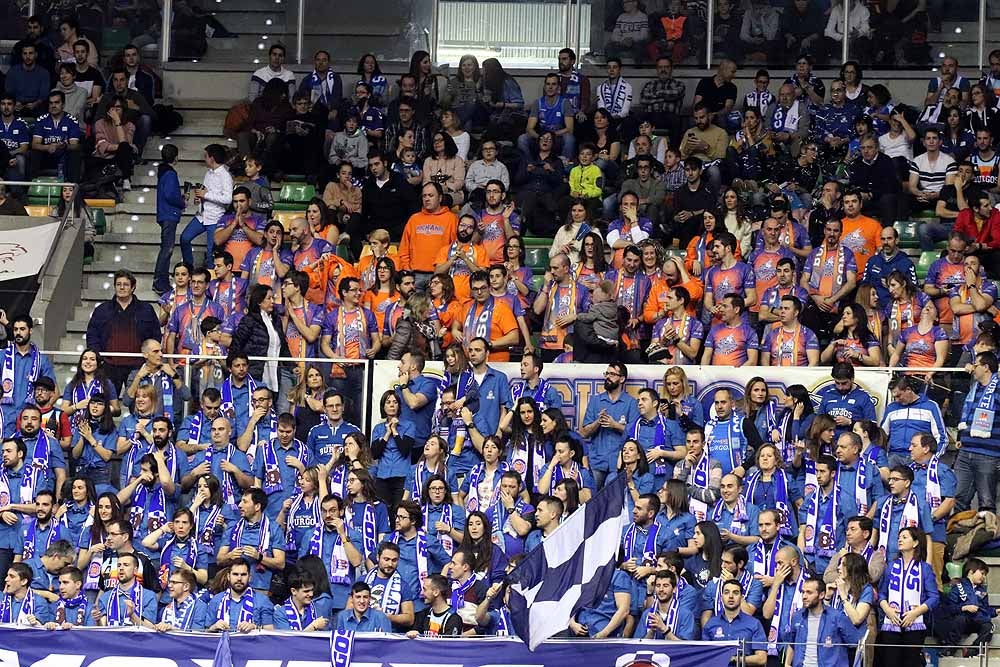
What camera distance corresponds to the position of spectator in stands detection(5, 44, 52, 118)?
23.0 m

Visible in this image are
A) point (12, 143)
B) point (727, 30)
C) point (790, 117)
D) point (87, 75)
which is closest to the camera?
point (12, 143)

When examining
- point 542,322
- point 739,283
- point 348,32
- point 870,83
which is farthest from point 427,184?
point 870,83

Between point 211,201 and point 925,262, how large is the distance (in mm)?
7397

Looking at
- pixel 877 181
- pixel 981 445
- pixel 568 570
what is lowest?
pixel 568 570

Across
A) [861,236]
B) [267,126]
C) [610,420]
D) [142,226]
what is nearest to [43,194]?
[142,226]

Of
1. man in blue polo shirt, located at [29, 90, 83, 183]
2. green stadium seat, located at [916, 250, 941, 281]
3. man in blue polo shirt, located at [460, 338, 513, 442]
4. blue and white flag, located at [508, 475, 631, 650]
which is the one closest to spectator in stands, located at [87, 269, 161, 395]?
man in blue polo shirt, located at [460, 338, 513, 442]

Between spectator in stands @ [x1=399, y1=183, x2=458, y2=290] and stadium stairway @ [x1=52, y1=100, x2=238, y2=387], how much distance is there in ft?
8.31

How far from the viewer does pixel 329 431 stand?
674 inches

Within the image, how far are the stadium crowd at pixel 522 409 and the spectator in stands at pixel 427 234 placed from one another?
3 cm

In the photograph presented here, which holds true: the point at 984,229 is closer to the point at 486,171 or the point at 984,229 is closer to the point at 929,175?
the point at 929,175

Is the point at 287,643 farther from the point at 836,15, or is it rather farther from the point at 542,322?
the point at 836,15

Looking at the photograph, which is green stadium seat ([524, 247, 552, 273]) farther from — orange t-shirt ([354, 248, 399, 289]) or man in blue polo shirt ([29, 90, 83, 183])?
man in blue polo shirt ([29, 90, 83, 183])

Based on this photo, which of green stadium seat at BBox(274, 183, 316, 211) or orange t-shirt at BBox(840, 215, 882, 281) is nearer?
orange t-shirt at BBox(840, 215, 882, 281)

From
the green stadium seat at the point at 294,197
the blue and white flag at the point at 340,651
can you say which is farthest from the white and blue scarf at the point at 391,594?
the green stadium seat at the point at 294,197
